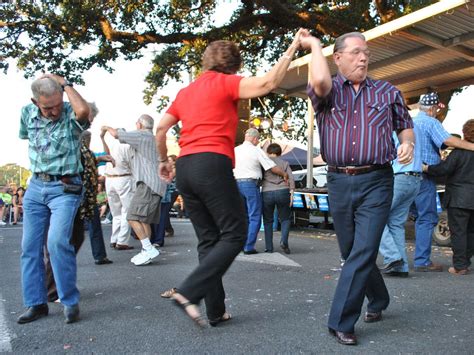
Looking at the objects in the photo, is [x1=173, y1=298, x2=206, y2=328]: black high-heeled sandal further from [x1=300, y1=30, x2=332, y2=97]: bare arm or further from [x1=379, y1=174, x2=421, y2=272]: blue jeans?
[x1=379, y1=174, x2=421, y2=272]: blue jeans

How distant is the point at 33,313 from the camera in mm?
3922

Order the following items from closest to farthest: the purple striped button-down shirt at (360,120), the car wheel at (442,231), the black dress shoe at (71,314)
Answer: the purple striped button-down shirt at (360,120) < the black dress shoe at (71,314) < the car wheel at (442,231)

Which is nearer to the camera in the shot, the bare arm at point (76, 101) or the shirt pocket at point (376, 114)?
the shirt pocket at point (376, 114)

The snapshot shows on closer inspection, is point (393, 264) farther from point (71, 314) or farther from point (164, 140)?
point (71, 314)

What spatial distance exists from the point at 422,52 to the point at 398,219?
5386mm

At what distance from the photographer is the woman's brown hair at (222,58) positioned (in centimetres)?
343

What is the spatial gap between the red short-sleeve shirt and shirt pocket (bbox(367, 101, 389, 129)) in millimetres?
834

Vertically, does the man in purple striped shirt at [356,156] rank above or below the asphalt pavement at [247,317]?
above

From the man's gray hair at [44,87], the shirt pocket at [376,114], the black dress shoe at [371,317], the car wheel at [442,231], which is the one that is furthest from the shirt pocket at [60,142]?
the car wheel at [442,231]

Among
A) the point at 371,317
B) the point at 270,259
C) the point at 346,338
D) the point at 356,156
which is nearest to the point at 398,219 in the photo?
the point at 270,259

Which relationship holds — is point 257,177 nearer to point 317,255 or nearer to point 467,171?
point 317,255

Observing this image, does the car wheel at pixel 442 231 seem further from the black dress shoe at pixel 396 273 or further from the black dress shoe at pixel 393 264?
the black dress shoe at pixel 393 264

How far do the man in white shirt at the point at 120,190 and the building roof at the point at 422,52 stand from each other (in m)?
3.90

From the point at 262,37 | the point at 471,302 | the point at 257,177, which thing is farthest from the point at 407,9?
the point at 471,302
